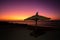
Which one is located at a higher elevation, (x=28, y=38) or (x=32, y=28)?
(x=32, y=28)

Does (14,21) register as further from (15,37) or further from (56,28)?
(56,28)

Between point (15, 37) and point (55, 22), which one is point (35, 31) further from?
point (15, 37)

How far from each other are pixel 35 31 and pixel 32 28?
0.13 metres

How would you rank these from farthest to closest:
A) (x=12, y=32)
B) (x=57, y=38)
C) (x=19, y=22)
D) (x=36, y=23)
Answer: (x=12, y=32) < (x=57, y=38) < (x=19, y=22) < (x=36, y=23)

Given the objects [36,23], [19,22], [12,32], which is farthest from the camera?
[12,32]

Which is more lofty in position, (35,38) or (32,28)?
(32,28)

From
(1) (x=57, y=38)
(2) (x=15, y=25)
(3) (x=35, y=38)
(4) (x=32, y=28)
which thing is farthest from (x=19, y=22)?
(1) (x=57, y=38)

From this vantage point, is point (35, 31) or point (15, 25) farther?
point (15, 25)

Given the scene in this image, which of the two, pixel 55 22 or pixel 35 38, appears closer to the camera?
pixel 55 22

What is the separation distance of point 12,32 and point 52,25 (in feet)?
5.03

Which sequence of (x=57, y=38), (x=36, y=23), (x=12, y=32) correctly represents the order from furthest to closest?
(x=12, y=32), (x=57, y=38), (x=36, y=23)

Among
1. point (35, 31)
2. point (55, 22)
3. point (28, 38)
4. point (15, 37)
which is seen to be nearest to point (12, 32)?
point (15, 37)

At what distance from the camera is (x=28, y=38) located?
395 cm

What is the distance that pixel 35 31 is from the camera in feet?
10.9
